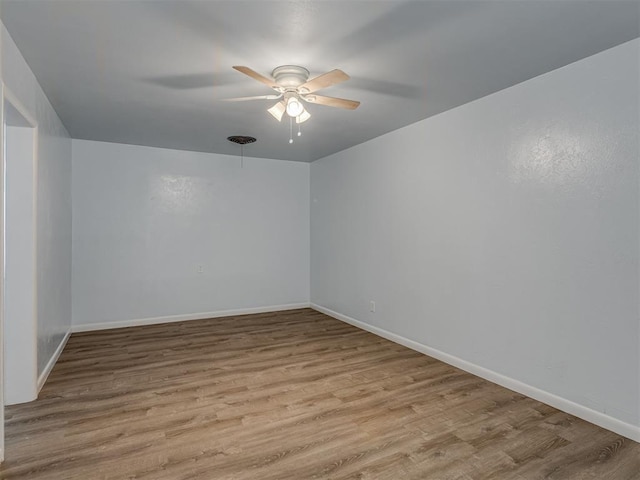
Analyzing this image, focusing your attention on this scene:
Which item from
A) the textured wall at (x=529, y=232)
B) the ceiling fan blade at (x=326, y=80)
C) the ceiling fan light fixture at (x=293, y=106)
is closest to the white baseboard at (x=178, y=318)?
the textured wall at (x=529, y=232)

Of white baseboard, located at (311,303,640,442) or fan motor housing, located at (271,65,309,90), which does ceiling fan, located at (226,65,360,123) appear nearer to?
fan motor housing, located at (271,65,309,90)

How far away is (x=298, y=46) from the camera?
2.25m

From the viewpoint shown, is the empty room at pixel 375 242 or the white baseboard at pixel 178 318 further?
the white baseboard at pixel 178 318

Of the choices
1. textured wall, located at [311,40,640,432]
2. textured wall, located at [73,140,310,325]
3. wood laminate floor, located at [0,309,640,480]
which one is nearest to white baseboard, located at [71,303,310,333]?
textured wall, located at [73,140,310,325]

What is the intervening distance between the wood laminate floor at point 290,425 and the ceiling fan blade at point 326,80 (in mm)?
2217

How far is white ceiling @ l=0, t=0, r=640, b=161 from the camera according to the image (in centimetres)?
189

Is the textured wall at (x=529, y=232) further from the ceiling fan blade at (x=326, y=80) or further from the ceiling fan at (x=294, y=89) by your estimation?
the ceiling fan blade at (x=326, y=80)

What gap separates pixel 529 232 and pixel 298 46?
7.11ft

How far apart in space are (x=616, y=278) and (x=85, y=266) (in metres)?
5.45

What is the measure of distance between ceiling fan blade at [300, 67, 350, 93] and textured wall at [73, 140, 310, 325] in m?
3.20

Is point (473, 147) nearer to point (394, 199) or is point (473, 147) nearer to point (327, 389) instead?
point (394, 199)

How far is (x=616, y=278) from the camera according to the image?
2.30 meters

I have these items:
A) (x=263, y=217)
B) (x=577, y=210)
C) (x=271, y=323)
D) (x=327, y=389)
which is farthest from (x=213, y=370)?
(x=577, y=210)

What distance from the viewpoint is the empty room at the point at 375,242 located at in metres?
2.00
